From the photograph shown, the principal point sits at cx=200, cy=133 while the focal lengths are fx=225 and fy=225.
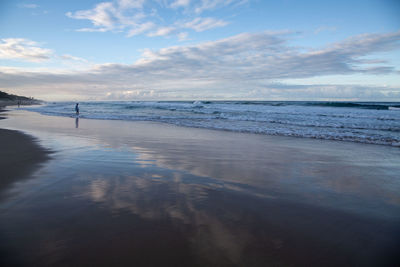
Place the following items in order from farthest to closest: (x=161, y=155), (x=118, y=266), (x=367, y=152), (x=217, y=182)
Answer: (x=367, y=152) → (x=161, y=155) → (x=217, y=182) → (x=118, y=266)

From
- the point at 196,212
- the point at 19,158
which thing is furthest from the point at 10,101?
the point at 196,212

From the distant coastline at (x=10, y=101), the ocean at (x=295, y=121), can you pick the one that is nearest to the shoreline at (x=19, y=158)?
the ocean at (x=295, y=121)

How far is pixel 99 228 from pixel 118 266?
0.68 meters

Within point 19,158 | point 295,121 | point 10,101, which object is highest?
point 10,101

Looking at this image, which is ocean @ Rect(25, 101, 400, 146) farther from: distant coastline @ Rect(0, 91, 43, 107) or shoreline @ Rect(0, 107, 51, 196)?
distant coastline @ Rect(0, 91, 43, 107)

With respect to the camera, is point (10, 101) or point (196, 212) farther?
point (10, 101)

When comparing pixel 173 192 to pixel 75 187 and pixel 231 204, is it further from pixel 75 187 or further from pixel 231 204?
pixel 75 187

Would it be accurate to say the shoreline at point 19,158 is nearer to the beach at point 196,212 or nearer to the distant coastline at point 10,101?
the beach at point 196,212

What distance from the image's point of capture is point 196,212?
2908mm

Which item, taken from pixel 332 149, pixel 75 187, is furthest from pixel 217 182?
pixel 332 149

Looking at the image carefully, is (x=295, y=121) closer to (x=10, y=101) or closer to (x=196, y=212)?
(x=196, y=212)

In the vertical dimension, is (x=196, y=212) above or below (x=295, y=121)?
below

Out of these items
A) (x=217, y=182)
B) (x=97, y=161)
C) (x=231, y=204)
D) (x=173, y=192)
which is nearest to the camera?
(x=231, y=204)

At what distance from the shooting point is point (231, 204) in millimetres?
3156
